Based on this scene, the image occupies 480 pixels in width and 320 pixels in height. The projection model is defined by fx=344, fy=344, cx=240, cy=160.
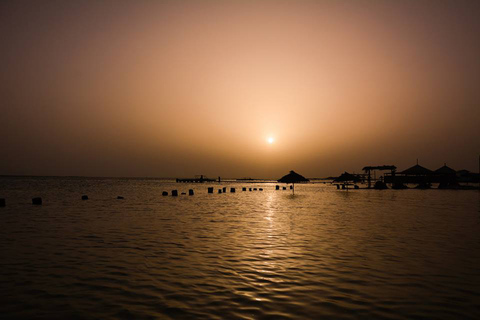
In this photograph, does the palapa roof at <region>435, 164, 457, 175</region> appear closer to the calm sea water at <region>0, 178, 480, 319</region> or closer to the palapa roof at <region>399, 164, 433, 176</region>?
the palapa roof at <region>399, 164, 433, 176</region>

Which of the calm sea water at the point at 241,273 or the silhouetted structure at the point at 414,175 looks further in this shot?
the silhouetted structure at the point at 414,175

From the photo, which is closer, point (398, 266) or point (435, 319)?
point (435, 319)

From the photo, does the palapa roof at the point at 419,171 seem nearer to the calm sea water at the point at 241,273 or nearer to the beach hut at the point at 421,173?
the beach hut at the point at 421,173

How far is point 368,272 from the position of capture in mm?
8891

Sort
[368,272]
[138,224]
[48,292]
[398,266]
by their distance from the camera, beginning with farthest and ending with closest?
[138,224], [398,266], [368,272], [48,292]

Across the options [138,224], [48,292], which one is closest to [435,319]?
[48,292]

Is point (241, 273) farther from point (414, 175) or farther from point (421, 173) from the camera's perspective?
point (414, 175)

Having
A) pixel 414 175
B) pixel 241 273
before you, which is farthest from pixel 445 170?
pixel 241 273

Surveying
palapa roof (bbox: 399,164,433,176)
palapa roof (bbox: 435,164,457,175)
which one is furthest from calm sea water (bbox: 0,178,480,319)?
palapa roof (bbox: 435,164,457,175)

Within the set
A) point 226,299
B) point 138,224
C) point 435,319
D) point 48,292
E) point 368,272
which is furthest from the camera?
point 138,224

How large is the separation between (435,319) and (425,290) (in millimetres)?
1681

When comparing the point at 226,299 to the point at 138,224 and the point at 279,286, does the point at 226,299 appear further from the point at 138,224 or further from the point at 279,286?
the point at 138,224

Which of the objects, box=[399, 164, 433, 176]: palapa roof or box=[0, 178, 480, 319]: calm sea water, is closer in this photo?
box=[0, 178, 480, 319]: calm sea water

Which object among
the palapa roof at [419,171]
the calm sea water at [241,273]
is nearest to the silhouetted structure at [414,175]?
the palapa roof at [419,171]
